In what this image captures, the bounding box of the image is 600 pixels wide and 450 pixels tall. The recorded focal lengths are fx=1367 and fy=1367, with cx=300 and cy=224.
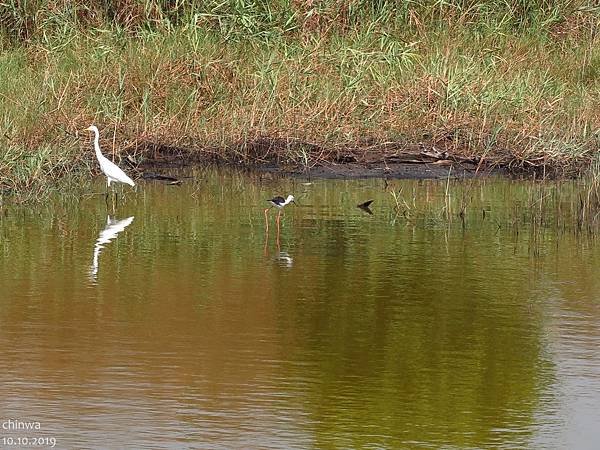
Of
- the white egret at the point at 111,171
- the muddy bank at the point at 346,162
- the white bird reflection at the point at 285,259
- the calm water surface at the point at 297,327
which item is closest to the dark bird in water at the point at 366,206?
the calm water surface at the point at 297,327

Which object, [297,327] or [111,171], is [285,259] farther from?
[111,171]

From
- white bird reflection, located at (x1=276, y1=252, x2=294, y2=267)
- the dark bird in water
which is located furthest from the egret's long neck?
white bird reflection, located at (x1=276, y1=252, x2=294, y2=267)

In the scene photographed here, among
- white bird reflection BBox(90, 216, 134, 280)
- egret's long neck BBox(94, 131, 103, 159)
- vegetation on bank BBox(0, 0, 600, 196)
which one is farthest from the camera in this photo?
vegetation on bank BBox(0, 0, 600, 196)

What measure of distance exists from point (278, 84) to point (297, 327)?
6.51m

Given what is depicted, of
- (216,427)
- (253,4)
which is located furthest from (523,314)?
(253,4)

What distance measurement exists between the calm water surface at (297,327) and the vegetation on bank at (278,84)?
2.06m

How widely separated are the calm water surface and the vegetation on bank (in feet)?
6.76

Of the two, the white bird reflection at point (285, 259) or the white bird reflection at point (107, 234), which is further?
the white bird reflection at point (285, 259)

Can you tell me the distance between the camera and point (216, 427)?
4.77 metres

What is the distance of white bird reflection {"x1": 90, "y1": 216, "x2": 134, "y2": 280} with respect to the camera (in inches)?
304

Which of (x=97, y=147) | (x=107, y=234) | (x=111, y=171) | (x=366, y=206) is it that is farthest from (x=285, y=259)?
(x=97, y=147)

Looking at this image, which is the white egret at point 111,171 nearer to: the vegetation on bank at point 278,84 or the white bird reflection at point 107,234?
the vegetation on bank at point 278,84

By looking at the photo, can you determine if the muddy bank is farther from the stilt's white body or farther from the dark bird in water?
the dark bird in water

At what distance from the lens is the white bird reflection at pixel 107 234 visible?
7.72 meters
